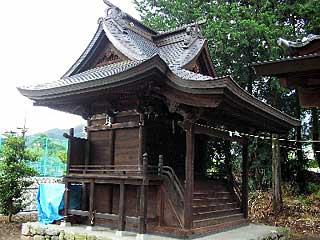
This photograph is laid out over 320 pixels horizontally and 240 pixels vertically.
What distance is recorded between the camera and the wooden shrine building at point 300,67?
3.35 metres

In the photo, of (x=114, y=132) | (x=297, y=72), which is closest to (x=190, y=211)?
(x=114, y=132)

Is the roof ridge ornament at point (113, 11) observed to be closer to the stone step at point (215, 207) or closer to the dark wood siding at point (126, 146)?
the dark wood siding at point (126, 146)

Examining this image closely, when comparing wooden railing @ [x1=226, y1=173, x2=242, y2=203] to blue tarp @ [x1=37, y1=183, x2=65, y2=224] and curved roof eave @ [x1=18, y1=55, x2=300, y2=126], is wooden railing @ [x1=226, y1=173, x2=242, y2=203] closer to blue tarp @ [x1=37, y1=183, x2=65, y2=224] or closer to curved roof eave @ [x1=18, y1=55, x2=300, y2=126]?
curved roof eave @ [x1=18, y1=55, x2=300, y2=126]

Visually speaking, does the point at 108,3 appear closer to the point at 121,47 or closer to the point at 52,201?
the point at 121,47

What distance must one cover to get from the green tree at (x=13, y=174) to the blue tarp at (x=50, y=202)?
2.17m

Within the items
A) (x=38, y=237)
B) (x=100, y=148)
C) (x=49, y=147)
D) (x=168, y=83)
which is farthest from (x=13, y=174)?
(x=49, y=147)

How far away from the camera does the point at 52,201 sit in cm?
946

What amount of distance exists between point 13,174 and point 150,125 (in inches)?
202

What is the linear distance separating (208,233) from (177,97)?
3.36 m

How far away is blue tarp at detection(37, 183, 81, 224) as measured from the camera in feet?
30.9

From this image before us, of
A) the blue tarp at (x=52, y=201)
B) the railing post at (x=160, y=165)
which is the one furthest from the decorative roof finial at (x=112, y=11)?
the blue tarp at (x=52, y=201)

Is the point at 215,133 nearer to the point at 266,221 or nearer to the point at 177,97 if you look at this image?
the point at 177,97

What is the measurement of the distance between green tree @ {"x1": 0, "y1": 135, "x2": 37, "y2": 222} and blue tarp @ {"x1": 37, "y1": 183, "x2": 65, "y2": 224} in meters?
2.17

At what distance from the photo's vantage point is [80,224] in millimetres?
9617
